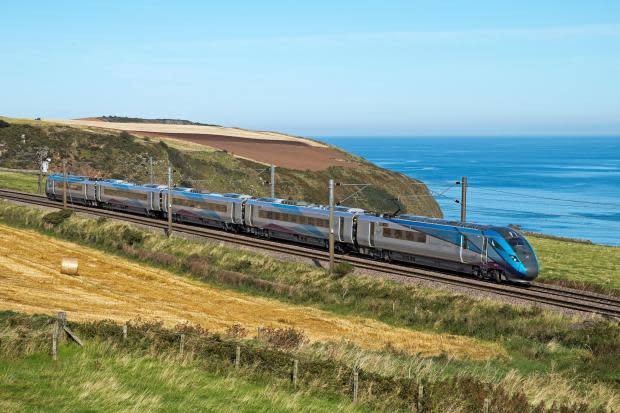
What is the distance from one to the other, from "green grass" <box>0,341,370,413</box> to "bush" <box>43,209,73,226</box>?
4344 cm

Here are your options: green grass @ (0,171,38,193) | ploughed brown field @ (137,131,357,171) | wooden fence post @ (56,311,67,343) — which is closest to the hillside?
ploughed brown field @ (137,131,357,171)

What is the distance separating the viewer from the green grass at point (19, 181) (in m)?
92.2

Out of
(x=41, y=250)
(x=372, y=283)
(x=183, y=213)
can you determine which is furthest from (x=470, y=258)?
(x=183, y=213)

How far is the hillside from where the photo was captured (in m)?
114

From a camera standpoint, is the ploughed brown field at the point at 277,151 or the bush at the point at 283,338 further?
the ploughed brown field at the point at 277,151

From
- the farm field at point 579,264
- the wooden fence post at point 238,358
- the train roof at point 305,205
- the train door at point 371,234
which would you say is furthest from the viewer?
the train roof at point 305,205

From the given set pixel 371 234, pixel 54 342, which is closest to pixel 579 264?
pixel 371 234

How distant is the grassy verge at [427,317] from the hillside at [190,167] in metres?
51.8

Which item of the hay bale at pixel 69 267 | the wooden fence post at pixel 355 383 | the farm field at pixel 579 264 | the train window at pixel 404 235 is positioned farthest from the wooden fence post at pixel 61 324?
the farm field at pixel 579 264

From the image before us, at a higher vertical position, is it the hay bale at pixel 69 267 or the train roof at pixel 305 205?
the train roof at pixel 305 205

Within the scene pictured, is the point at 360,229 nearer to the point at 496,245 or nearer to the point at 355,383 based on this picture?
the point at 496,245

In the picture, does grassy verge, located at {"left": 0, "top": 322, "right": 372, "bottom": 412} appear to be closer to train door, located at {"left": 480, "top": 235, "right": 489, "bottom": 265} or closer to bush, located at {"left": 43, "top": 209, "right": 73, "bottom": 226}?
train door, located at {"left": 480, "top": 235, "right": 489, "bottom": 265}

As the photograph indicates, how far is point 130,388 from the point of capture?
2033cm

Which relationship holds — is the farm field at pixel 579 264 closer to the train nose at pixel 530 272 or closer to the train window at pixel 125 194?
the train nose at pixel 530 272
